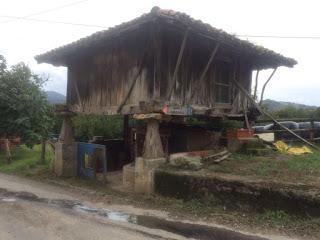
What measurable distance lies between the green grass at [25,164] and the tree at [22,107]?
1.95ft

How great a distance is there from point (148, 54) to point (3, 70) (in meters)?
9.98

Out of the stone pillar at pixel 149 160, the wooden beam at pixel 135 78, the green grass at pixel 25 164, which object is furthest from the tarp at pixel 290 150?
the green grass at pixel 25 164

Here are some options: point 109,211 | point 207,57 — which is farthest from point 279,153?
point 109,211

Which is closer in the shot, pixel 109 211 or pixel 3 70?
pixel 109 211

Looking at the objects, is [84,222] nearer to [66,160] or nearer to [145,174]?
[145,174]

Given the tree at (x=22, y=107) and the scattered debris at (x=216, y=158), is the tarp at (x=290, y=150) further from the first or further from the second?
the tree at (x=22, y=107)

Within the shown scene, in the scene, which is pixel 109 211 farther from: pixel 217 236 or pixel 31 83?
pixel 31 83

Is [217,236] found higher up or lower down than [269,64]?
lower down

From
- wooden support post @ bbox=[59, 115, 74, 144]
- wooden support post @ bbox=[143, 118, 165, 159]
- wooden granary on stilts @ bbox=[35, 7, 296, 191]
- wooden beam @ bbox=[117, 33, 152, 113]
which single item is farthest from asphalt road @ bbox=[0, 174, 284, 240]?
wooden support post @ bbox=[59, 115, 74, 144]

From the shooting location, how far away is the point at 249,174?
8.98m

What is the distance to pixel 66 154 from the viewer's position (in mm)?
13305

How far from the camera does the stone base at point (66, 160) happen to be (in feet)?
43.4

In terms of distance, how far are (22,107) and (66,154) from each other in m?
4.63

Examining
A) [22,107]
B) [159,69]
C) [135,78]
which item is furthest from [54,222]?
[22,107]
